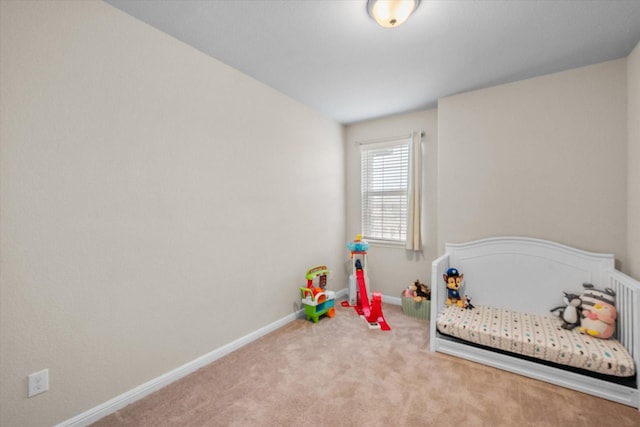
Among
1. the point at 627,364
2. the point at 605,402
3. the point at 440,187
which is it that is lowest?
the point at 605,402

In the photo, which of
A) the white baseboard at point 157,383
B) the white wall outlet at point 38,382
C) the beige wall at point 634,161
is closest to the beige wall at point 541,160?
the beige wall at point 634,161

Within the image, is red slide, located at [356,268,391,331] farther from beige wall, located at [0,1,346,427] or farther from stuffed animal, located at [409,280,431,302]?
beige wall, located at [0,1,346,427]

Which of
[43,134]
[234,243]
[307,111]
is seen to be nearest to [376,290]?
[234,243]

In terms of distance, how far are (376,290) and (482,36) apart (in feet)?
9.75

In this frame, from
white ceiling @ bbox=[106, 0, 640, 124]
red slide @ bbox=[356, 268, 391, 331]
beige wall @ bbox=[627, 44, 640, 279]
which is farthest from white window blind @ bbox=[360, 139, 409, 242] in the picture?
beige wall @ bbox=[627, 44, 640, 279]

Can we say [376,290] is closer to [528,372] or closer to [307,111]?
[528,372]

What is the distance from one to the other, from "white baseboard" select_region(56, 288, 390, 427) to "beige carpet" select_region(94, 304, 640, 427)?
4cm

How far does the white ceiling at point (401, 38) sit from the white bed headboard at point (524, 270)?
5.13 ft

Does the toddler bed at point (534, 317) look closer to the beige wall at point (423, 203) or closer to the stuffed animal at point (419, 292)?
the stuffed animal at point (419, 292)

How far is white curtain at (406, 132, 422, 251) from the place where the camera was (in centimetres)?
333

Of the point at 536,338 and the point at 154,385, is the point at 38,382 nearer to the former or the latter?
the point at 154,385

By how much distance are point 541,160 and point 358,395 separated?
256 cm

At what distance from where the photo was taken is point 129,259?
175cm

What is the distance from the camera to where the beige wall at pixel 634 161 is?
2016 millimetres
